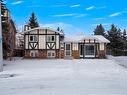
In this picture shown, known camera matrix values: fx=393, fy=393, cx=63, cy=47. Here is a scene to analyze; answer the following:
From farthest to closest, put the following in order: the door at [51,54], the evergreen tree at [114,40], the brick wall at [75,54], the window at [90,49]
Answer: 1. the evergreen tree at [114,40]
2. the window at [90,49]
3. the brick wall at [75,54]
4. the door at [51,54]

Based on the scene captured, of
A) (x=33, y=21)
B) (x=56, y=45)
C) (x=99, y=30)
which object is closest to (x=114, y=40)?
(x=33, y=21)

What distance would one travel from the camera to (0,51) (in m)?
32.5

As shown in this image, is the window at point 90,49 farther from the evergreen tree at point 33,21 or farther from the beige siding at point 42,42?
the evergreen tree at point 33,21

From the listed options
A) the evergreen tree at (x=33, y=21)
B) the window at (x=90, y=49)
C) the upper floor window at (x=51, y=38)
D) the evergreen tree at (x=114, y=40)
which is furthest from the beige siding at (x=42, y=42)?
the evergreen tree at (x=33, y=21)

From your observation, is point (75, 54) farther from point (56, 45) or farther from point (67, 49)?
point (56, 45)

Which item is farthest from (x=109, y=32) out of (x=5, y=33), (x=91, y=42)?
(x=5, y=33)

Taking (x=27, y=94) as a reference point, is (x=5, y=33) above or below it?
above

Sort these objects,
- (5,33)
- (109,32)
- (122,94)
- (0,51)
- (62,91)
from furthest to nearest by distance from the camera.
Answer: 1. (109,32)
2. (5,33)
3. (0,51)
4. (62,91)
5. (122,94)

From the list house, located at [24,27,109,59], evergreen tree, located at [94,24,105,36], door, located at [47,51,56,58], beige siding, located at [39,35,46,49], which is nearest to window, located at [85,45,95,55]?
house, located at [24,27,109,59]

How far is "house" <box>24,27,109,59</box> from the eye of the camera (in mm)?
58906

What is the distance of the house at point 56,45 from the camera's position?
193 ft

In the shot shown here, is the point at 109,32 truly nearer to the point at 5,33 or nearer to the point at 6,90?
the point at 5,33

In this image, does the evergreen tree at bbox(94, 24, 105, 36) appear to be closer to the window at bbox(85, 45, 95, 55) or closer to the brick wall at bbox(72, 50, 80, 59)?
the window at bbox(85, 45, 95, 55)

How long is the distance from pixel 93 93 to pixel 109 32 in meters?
70.6
